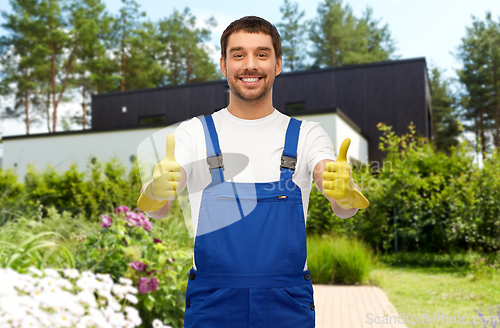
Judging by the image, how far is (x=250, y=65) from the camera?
1.91 m

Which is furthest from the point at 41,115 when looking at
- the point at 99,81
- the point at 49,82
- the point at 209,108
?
the point at 209,108

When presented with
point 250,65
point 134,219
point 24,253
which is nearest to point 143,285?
point 134,219

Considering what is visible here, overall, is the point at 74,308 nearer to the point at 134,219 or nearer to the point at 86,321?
the point at 86,321

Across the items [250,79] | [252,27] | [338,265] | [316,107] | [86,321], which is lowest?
[338,265]

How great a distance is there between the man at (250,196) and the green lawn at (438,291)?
3.55 metres

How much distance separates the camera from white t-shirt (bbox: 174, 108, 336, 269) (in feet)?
6.07

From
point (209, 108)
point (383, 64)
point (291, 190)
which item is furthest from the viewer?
point (209, 108)

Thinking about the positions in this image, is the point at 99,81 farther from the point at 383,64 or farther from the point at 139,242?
the point at 139,242

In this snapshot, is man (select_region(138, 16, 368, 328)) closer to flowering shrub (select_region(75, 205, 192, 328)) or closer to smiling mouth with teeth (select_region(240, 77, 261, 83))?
smiling mouth with teeth (select_region(240, 77, 261, 83))

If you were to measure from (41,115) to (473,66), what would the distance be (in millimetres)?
32211

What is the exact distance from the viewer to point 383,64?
18.0m

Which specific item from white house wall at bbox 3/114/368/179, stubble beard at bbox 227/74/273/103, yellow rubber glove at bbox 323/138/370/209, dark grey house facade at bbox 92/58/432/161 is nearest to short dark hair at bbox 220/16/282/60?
stubble beard at bbox 227/74/273/103

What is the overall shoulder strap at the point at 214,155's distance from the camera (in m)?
1.82

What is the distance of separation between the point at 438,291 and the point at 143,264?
14.6ft
